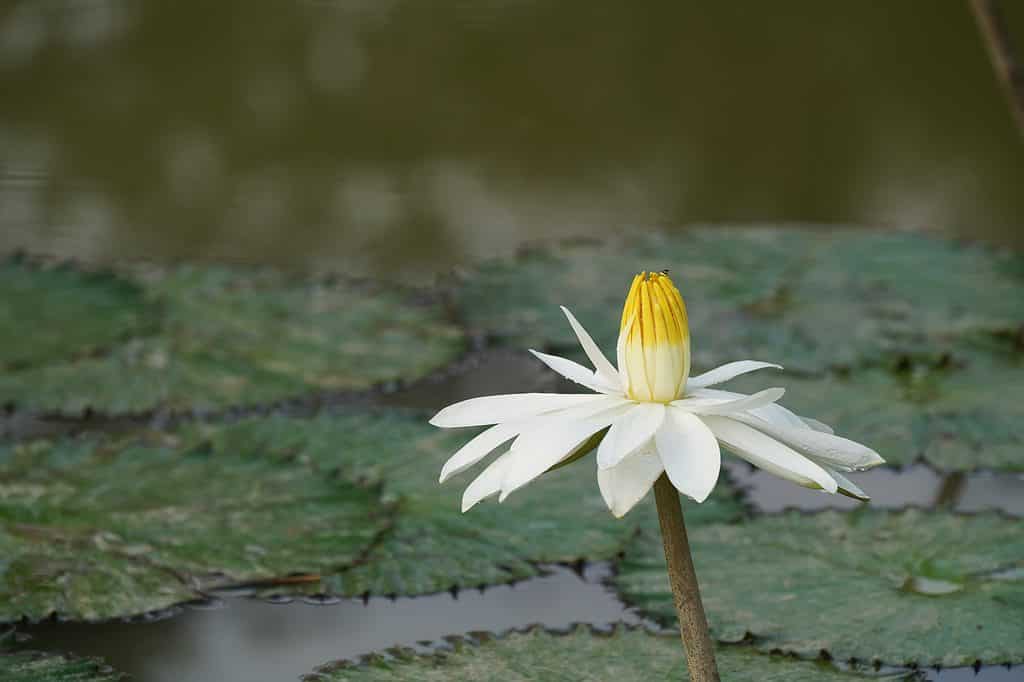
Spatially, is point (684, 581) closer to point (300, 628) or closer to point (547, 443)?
point (547, 443)

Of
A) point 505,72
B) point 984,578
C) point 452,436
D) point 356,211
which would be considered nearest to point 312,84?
point 505,72

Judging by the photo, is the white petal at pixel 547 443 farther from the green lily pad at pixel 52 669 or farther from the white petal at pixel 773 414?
the green lily pad at pixel 52 669

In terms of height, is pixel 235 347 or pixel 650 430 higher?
pixel 235 347

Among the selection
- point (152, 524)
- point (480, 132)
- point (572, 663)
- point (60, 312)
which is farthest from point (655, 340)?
point (480, 132)

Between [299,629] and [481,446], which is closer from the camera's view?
[481,446]

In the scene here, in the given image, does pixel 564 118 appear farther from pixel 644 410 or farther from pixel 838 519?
pixel 644 410

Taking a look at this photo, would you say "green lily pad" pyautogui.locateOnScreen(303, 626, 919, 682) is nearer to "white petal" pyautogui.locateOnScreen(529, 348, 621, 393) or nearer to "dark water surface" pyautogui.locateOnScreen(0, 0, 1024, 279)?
"white petal" pyautogui.locateOnScreen(529, 348, 621, 393)
